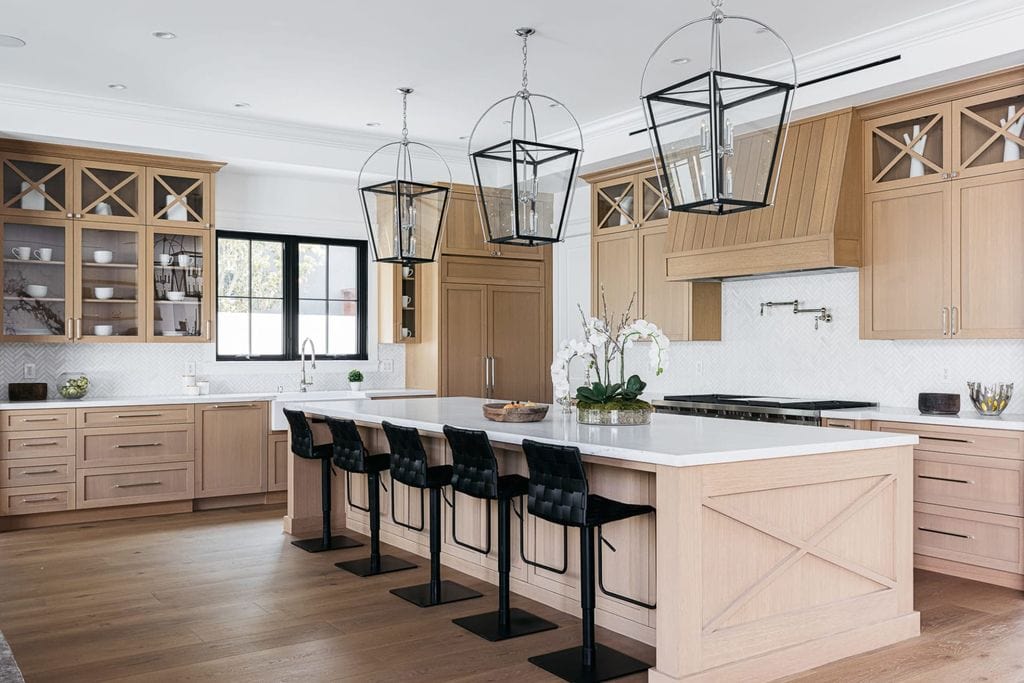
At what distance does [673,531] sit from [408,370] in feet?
18.0

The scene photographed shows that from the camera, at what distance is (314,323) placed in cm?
802

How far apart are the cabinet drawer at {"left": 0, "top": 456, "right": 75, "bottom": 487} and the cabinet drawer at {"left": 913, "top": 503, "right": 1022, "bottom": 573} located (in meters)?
5.59

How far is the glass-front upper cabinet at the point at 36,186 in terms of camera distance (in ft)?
20.9

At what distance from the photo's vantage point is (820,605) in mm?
3566

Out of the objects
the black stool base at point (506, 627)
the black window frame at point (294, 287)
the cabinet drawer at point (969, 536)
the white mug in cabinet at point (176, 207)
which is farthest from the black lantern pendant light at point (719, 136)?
the black window frame at point (294, 287)

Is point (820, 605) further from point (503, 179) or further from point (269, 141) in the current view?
point (269, 141)

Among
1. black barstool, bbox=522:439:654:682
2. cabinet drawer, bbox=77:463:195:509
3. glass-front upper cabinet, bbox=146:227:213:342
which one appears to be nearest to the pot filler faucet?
glass-front upper cabinet, bbox=146:227:213:342

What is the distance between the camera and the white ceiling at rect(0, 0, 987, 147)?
4590 millimetres

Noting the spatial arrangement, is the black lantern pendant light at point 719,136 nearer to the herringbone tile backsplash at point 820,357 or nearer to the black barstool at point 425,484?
the black barstool at point 425,484

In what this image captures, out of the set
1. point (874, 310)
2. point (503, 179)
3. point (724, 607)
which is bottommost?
point (724, 607)

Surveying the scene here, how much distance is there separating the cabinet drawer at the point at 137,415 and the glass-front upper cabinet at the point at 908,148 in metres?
5.07

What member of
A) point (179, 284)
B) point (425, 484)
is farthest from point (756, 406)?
point (179, 284)

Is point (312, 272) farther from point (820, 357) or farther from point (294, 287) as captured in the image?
point (820, 357)

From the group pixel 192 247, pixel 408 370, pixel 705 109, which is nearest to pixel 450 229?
pixel 408 370
